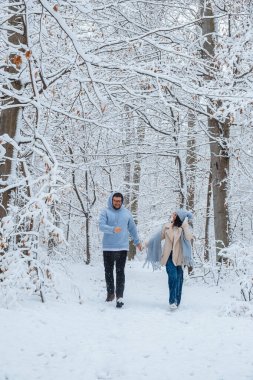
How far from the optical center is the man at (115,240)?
27.6ft

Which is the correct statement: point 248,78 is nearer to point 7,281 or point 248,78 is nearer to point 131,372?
point 7,281

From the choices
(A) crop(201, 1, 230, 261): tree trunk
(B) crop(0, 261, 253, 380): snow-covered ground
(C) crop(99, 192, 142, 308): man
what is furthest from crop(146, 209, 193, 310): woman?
(A) crop(201, 1, 230, 261): tree trunk

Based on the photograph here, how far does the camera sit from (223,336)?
19.9 feet

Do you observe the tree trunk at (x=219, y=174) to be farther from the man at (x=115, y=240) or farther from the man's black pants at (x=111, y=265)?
the man's black pants at (x=111, y=265)

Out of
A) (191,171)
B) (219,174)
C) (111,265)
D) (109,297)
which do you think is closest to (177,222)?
(111,265)

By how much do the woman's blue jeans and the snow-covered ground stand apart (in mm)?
220

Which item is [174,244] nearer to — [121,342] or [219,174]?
[121,342]

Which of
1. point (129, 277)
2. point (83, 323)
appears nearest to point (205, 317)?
point (83, 323)

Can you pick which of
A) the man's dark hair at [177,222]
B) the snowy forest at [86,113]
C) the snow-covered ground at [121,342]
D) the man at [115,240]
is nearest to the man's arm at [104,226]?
the man at [115,240]

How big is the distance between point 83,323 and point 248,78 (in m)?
6.04

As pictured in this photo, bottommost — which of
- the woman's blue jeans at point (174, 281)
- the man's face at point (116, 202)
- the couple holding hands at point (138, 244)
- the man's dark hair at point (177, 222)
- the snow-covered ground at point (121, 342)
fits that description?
the snow-covered ground at point (121, 342)

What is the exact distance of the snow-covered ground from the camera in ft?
16.0

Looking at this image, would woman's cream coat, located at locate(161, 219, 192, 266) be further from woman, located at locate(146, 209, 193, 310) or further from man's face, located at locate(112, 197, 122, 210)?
man's face, located at locate(112, 197, 122, 210)

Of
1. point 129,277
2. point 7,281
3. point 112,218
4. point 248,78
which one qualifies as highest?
point 248,78
